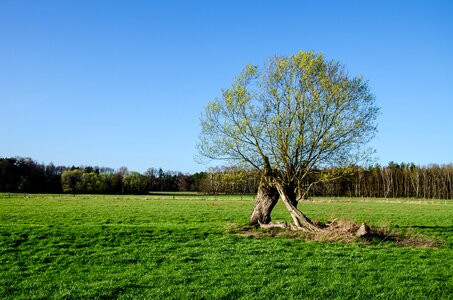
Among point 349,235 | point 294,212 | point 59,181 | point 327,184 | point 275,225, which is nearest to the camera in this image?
point 349,235

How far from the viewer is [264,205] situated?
2861 cm

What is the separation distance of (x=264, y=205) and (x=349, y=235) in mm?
7334

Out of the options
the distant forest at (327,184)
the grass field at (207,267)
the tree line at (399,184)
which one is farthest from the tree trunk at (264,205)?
the tree line at (399,184)

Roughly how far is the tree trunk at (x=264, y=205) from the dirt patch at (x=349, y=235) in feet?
8.16

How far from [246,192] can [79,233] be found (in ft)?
490

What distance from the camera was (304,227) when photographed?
25547 millimetres

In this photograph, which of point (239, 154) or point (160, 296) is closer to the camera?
point (160, 296)

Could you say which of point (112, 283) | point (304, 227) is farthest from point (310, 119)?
point (112, 283)

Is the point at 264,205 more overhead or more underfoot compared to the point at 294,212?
more overhead

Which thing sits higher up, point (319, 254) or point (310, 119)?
point (310, 119)

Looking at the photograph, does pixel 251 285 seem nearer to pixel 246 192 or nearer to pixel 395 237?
pixel 395 237

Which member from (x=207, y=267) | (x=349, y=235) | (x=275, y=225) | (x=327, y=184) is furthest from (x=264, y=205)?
(x=327, y=184)

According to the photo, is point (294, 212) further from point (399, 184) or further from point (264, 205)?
point (399, 184)

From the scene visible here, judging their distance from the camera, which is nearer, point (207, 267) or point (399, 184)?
point (207, 267)
